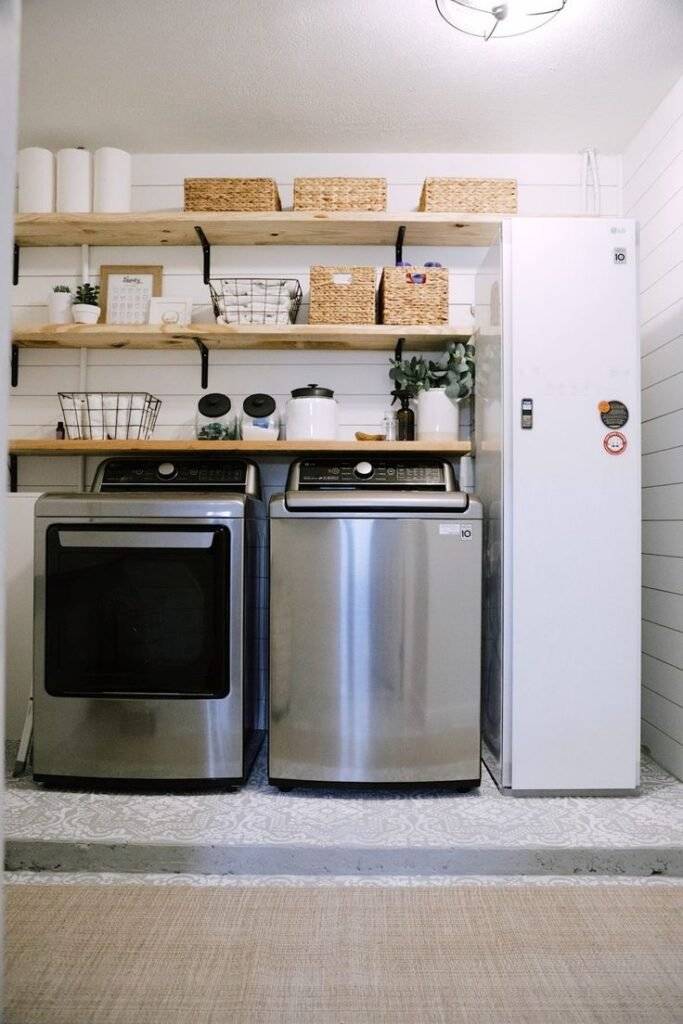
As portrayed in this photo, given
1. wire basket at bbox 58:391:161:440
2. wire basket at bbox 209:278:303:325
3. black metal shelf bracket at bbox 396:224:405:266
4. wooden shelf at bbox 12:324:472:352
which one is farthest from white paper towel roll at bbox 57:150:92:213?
black metal shelf bracket at bbox 396:224:405:266

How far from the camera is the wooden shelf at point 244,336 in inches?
107

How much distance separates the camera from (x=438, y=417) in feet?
→ 9.00

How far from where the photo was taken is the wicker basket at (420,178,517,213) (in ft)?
9.02

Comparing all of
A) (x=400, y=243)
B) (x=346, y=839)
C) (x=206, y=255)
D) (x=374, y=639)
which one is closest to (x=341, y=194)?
(x=400, y=243)

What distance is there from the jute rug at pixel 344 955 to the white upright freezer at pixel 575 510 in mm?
661

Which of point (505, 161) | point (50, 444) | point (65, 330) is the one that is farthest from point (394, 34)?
point (50, 444)

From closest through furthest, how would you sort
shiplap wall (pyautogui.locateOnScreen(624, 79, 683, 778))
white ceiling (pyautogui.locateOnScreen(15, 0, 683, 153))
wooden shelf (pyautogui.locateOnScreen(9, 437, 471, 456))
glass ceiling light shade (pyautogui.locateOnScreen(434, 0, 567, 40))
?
glass ceiling light shade (pyautogui.locateOnScreen(434, 0, 567, 40))
white ceiling (pyautogui.locateOnScreen(15, 0, 683, 153))
shiplap wall (pyautogui.locateOnScreen(624, 79, 683, 778))
wooden shelf (pyautogui.locateOnScreen(9, 437, 471, 456))

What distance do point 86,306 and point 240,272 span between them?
67 cm

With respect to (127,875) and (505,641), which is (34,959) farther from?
(505,641)

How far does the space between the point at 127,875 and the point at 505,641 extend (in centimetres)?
131

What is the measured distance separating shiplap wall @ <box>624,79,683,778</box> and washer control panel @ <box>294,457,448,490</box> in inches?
30.6

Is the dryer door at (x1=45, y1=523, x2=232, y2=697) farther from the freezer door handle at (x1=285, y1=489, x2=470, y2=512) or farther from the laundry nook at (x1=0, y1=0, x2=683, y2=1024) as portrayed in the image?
the freezer door handle at (x1=285, y1=489, x2=470, y2=512)

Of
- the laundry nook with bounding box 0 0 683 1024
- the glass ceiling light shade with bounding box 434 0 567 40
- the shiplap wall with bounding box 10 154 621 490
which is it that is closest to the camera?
the laundry nook with bounding box 0 0 683 1024

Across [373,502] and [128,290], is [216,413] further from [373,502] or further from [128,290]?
[373,502]
